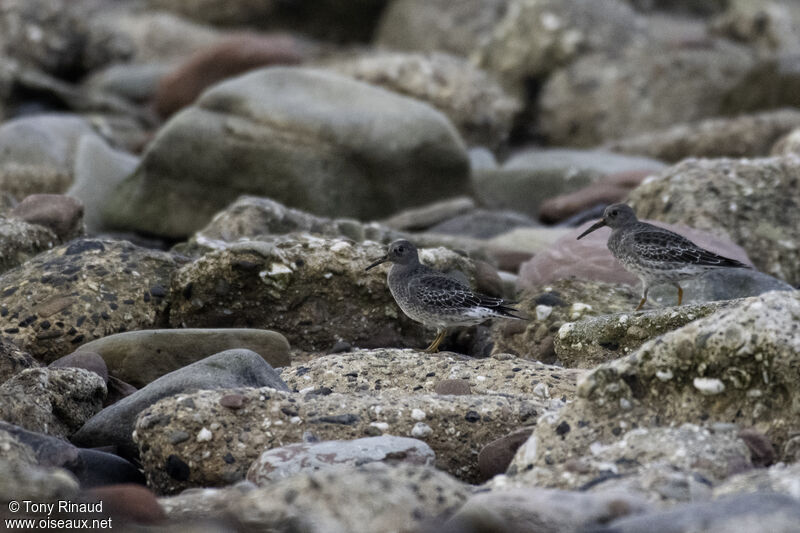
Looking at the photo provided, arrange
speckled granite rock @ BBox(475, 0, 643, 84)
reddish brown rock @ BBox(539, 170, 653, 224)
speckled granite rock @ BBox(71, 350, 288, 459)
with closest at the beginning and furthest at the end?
speckled granite rock @ BBox(71, 350, 288, 459) < reddish brown rock @ BBox(539, 170, 653, 224) < speckled granite rock @ BBox(475, 0, 643, 84)

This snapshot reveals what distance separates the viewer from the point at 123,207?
1126 cm

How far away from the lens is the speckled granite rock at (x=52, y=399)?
16.5 ft

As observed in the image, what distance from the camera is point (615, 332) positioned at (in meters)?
6.14

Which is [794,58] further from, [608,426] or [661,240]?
[608,426]

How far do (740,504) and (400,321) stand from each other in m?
4.38

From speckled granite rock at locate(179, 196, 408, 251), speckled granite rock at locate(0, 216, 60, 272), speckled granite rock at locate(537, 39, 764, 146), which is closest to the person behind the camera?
speckled granite rock at locate(0, 216, 60, 272)

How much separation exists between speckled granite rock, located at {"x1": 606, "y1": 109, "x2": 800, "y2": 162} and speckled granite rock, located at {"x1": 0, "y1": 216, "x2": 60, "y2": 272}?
9498 mm

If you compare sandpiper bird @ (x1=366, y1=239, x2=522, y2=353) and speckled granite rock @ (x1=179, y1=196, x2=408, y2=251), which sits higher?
sandpiper bird @ (x1=366, y1=239, x2=522, y2=353)

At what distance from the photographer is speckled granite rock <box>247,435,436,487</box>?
14.4 feet

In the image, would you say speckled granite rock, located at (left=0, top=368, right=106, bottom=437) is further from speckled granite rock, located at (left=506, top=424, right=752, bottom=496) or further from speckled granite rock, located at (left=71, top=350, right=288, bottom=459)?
speckled granite rock, located at (left=506, top=424, right=752, bottom=496)

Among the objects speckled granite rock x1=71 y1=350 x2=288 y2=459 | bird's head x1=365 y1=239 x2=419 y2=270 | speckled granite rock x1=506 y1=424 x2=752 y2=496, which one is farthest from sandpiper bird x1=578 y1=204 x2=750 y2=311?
speckled granite rock x1=71 y1=350 x2=288 y2=459

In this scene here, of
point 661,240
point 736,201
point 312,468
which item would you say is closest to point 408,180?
point 736,201

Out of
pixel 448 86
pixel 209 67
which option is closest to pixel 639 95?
pixel 448 86

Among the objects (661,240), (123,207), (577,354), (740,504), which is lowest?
(123,207)
